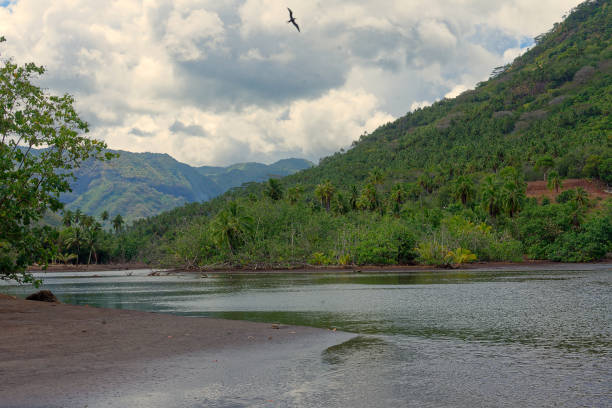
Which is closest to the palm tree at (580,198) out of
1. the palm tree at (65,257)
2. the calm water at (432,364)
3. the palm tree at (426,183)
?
the palm tree at (426,183)

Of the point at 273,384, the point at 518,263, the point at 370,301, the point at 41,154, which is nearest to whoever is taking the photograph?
the point at 273,384

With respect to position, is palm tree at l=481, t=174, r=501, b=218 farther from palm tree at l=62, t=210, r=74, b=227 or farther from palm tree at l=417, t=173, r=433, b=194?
palm tree at l=62, t=210, r=74, b=227

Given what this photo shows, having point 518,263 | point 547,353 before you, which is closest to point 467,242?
point 518,263

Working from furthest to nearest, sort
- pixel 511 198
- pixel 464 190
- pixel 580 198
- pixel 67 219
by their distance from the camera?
pixel 67 219 < pixel 464 190 < pixel 580 198 < pixel 511 198

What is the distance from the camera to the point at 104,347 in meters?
19.8

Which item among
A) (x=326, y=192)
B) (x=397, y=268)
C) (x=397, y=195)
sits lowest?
(x=397, y=268)

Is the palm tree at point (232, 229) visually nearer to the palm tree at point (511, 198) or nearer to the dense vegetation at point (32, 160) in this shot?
the palm tree at point (511, 198)

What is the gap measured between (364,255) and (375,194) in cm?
4060

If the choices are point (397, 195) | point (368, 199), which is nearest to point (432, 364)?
point (368, 199)

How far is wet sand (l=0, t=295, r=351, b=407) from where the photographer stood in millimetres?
13891

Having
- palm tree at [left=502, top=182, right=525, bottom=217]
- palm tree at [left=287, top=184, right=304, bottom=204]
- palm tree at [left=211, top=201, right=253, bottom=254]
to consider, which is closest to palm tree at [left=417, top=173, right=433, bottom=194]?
palm tree at [left=287, top=184, right=304, bottom=204]

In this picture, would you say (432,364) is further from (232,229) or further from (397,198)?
(397,198)

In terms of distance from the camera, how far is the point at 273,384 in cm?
1488

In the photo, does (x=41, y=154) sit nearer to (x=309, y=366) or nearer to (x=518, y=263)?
(x=309, y=366)
